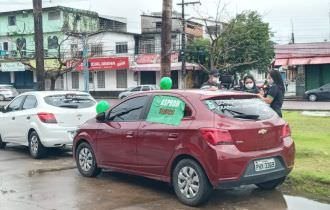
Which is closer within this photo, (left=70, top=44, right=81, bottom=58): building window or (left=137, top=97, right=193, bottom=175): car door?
(left=137, top=97, right=193, bottom=175): car door

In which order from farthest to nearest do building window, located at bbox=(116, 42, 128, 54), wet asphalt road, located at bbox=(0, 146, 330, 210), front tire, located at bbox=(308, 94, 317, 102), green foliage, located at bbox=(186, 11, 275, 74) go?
1. building window, located at bbox=(116, 42, 128, 54)
2. green foliage, located at bbox=(186, 11, 275, 74)
3. front tire, located at bbox=(308, 94, 317, 102)
4. wet asphalt road, located at bbox=(0, 146, 330, 210)

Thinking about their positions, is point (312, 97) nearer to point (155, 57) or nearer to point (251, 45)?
point (251, 45)

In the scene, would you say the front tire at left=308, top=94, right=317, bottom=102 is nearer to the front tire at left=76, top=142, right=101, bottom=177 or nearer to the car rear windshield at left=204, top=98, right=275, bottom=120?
the front tire at left=76, top=142, right=101, bottom=177

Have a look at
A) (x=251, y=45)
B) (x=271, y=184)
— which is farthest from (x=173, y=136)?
(x=251, y=45)

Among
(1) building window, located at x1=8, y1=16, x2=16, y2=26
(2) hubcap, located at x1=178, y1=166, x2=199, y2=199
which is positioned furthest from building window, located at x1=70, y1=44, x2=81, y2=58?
(2) hubcap, located at x1=178, y1=166, x2=199, y2=199

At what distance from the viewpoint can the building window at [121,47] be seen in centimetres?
4978

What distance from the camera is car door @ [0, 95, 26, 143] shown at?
38.8ft

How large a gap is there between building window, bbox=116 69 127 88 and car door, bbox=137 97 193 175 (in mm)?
41623

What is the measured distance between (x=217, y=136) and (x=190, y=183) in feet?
2.59

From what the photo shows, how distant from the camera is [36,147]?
11117mm

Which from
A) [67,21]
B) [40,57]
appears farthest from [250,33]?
[40,57]

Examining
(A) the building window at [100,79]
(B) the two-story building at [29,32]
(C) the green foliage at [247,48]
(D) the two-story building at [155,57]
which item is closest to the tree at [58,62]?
(B) the two-story building at [29,32]

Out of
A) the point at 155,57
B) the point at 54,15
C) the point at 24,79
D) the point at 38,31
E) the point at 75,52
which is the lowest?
the point at 24,79

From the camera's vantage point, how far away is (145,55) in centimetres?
4738
